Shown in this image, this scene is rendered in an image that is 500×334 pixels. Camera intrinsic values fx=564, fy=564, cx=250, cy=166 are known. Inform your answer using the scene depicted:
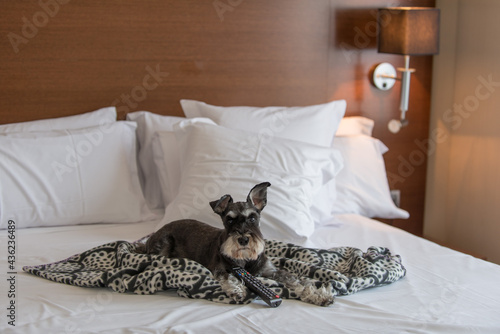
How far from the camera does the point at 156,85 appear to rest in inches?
109

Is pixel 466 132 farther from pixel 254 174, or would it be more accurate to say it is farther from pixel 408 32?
pixel 254 174

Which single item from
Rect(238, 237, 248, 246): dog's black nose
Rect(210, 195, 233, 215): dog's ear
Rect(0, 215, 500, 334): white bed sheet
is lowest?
Rect(0, 215, 500, 334): white bed sheet

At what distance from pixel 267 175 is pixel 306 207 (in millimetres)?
199

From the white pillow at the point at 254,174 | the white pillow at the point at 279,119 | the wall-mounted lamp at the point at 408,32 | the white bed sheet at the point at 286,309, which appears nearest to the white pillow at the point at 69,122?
the white pillow at the point at 279,119

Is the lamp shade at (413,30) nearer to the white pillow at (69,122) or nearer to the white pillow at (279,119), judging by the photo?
the white pillow at (279,119)

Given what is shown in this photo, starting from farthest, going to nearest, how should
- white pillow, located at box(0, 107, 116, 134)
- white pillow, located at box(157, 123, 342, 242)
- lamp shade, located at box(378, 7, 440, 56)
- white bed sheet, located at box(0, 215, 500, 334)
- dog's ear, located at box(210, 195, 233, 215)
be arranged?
lamp shade, located at box(378, 7, 440, 56) → white pillow, located at box(0, 107, 116, 134) → white pillow, located at box(157, 123, 342, 242) → dog's ear, located at box(210, 195, 233, 215) → white bed sheet, located at box(0, 215, 500, 334)

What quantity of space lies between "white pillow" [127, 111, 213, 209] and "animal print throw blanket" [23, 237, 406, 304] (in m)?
0.66

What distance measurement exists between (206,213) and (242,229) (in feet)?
1.75

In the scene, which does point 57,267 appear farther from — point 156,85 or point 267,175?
point 156,85

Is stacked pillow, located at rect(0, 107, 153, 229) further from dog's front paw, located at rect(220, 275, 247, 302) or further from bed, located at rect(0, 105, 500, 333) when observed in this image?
dog's front paw, located at rect(220, 275, 247, 302)

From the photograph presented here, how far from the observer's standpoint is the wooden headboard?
2576 mm

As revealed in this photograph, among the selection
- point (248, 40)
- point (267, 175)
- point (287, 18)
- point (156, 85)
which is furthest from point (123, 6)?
point (267, 175)

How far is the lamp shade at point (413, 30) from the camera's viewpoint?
9.01 ft

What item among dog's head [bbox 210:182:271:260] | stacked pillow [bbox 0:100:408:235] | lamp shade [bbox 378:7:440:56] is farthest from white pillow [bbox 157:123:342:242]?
lamp shade [bbox 378:7:440:56]
